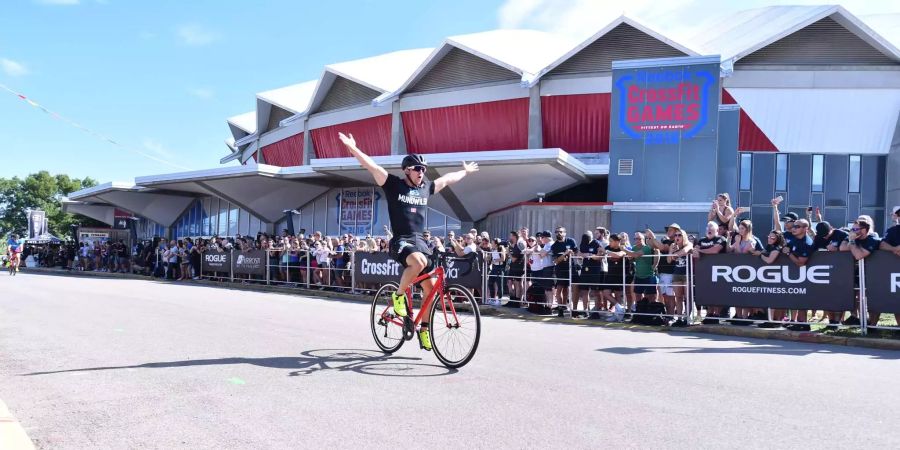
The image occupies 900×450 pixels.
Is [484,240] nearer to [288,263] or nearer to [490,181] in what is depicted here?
[288,263]

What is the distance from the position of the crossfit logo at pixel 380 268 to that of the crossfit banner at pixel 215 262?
8500 mm

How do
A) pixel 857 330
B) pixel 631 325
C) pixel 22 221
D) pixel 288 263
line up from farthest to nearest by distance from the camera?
pixel 22 221, pixel 288 263, pixel 631 325, pixel 857 330

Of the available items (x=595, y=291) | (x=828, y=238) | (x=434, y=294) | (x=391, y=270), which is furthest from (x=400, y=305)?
(x=391, y=270)

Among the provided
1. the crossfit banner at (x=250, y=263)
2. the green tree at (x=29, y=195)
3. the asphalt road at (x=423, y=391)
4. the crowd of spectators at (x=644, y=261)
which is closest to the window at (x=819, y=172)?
the crowd of spectators at (x=644, y=261)

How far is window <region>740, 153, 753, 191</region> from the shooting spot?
2872 centimetres

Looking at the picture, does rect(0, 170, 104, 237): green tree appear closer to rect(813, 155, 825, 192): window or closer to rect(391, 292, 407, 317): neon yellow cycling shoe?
rect(813, 155, 825, 192): window

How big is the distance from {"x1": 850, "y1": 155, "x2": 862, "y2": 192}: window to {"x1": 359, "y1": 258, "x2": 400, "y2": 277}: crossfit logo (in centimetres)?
2330

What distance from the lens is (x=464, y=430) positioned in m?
3.91

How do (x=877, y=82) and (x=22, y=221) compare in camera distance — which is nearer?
(x=877, y=82)

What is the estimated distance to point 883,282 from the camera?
8953 millimetres

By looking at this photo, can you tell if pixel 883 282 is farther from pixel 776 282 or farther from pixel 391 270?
pixel 391 270

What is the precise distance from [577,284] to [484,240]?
357 centimetres

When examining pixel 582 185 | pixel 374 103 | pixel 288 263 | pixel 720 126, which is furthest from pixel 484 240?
pixel 374 103

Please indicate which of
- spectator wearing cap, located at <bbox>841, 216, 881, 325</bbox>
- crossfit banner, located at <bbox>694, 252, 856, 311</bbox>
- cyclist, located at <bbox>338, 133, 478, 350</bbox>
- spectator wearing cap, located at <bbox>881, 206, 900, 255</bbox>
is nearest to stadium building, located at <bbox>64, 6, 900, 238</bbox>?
crossfit banner, located at <bbox>694, 252, 856, 311</bbox>
